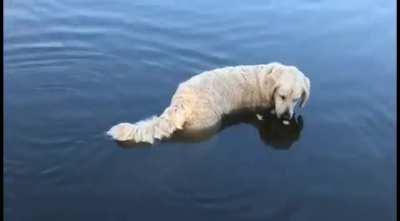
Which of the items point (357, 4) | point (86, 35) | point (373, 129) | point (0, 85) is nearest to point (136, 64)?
point (86, 35)

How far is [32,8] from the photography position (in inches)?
405

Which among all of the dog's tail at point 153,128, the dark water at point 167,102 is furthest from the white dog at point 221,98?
the dark water at point 167,102

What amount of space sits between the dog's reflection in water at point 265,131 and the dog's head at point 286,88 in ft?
0.43

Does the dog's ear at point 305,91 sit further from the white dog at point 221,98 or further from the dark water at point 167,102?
the dark water at point 167,102

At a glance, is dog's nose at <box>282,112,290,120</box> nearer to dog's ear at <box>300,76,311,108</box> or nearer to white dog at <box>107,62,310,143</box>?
white dog at <box>107,62,310,143</box>

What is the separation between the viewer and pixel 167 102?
8.04 metres

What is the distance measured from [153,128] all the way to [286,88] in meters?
1.55

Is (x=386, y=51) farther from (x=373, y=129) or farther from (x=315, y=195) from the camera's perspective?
(x=315, y=195)

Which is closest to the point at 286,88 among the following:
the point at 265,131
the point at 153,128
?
the point at 265,131

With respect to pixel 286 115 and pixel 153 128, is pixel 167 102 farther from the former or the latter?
pixel 286 115

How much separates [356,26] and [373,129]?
2960 millimetres

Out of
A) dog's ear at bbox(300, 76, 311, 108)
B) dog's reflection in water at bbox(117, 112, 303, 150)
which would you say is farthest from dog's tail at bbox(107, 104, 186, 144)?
dog's ear at bbox(300, 76, 311, 108)

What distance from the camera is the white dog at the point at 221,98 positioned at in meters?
7.22

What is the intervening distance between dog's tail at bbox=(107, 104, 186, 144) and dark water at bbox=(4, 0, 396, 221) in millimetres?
113
